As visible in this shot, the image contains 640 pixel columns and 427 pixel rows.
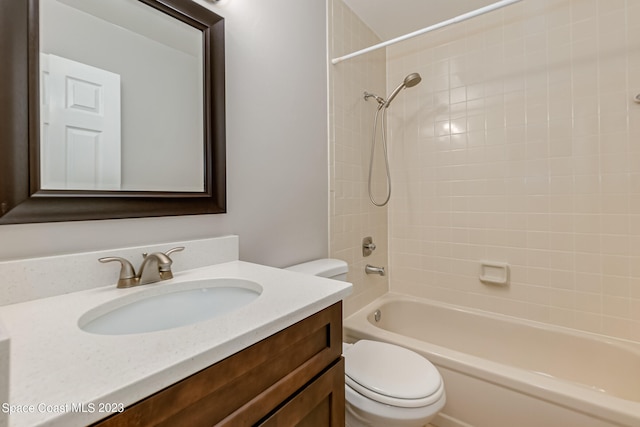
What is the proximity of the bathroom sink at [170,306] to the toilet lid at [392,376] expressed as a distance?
56 cm

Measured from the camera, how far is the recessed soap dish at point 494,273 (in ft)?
5.80

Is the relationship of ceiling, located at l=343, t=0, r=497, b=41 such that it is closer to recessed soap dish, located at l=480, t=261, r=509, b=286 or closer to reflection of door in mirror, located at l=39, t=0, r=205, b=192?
reflection of door in mirror, located at l=39, t=0, r=205, b=192

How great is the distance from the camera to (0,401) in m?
0.25

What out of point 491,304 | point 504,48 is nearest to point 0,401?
point 491,304

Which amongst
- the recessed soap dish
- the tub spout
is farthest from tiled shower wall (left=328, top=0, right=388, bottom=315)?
the recessed soap dish

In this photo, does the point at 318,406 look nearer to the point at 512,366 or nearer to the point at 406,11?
the point at 512,366

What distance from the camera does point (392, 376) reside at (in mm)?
1069

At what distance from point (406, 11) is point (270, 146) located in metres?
1.35

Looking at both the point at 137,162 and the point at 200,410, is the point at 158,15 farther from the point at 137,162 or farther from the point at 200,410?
the point at 200,410

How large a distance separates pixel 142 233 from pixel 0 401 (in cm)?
68

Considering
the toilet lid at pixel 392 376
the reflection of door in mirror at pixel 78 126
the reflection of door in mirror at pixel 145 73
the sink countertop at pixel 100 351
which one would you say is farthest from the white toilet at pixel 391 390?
the reflection of door in mirror at pixel 78 126

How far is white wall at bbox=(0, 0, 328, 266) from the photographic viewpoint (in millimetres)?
998

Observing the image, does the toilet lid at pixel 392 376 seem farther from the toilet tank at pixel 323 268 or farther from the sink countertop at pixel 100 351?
the sink countertop at pixel 100 351

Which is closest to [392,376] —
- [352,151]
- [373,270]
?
[373,270]
